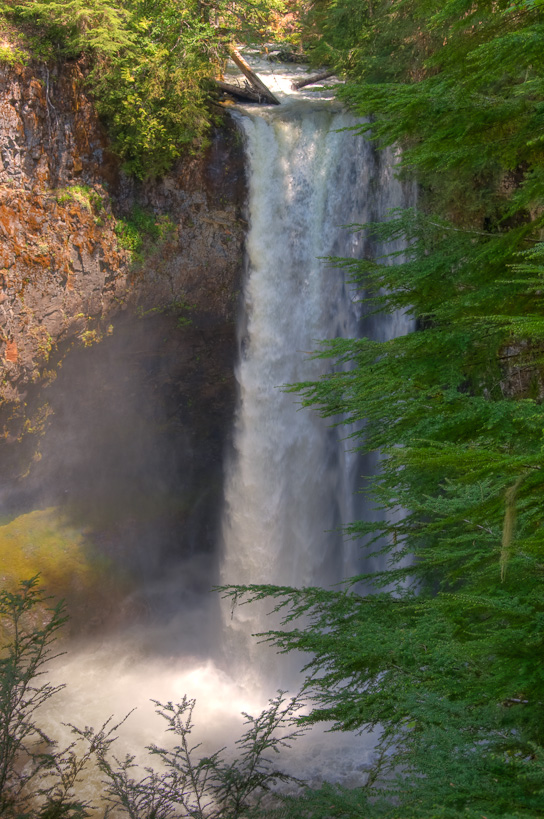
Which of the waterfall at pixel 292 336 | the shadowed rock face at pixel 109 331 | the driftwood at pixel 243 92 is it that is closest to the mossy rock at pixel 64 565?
the shadowed rock face at pixel 109 331

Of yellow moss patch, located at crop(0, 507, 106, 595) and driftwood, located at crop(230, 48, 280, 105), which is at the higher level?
driftwood, located at crop(230, 48, 280, 105)

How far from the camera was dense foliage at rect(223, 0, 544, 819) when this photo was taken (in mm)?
2330

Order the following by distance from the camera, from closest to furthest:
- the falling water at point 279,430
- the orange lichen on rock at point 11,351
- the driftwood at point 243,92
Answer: the orange lichen on rock at point 11,351, the falling water at point 279,430, the driftwood at point 243,92

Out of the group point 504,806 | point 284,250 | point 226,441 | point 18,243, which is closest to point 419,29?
point 284,250

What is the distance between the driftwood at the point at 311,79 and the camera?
1277 cm

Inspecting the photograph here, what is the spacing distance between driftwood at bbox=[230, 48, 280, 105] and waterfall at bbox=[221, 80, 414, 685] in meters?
0.46

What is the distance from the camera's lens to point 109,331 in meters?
11.7

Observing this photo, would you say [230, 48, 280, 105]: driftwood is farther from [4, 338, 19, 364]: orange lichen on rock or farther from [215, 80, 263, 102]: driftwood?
[4, 338, 19, 364]: orange lichen on rock

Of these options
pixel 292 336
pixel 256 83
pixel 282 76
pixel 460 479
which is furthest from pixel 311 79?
pixel 460 479

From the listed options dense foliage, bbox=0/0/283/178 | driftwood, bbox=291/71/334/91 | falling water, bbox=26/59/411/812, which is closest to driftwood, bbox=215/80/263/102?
falling water, bbox=26/59/411/812

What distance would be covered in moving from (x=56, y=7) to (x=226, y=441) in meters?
8.31

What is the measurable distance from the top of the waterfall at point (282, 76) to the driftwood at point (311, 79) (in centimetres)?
6

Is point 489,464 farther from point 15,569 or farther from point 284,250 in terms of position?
point 15,569

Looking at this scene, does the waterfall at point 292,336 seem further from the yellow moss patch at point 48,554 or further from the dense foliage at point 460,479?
the dense foliage at point 460,479
